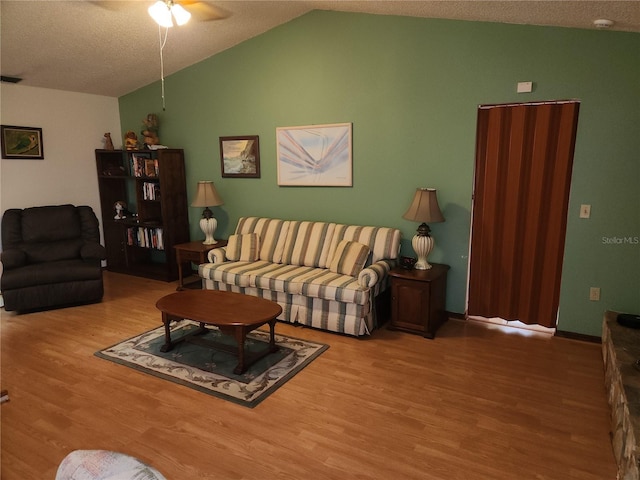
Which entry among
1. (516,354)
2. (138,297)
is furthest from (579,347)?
(138,297)

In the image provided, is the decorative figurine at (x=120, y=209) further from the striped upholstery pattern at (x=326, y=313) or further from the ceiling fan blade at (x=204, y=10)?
the ceiling fan blade at (x=204, y=10)

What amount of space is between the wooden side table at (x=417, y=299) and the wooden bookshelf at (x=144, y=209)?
298 centimetres

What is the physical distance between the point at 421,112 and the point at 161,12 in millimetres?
2253

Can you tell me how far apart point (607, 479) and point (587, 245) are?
188 centimetres

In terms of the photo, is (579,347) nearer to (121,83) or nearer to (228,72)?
(228,72)

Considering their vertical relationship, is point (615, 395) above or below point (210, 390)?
above

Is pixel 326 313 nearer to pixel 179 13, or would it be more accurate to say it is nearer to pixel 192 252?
pixel 192 252

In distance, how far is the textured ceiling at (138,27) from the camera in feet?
9.73

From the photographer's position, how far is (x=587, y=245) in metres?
3.38

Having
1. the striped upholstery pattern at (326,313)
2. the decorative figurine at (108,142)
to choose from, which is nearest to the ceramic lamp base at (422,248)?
the striped upholstery pattern at (326,313)

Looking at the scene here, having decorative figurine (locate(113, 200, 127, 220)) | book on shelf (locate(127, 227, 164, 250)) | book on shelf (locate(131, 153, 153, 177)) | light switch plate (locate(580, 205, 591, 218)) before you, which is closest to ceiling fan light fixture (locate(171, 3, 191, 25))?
book on shelf (locate(131, 153, 153, 177))

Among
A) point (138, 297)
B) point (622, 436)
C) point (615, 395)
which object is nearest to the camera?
point (622, 436)

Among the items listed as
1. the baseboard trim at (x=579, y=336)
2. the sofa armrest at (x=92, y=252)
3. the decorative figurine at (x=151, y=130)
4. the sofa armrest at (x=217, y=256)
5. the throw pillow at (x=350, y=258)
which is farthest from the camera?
the decorative figurine at (x=151, y=130)

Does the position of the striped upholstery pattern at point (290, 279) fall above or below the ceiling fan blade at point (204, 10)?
below
